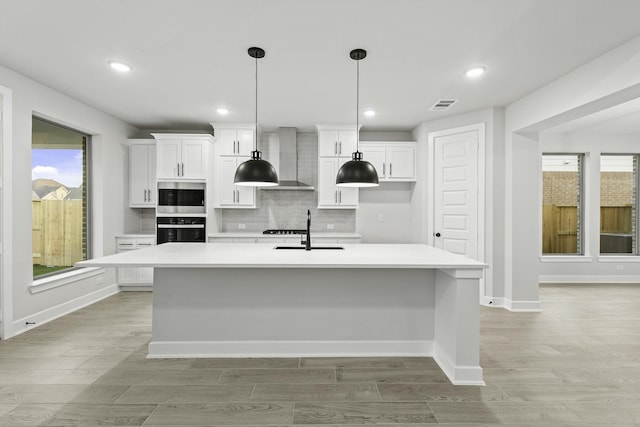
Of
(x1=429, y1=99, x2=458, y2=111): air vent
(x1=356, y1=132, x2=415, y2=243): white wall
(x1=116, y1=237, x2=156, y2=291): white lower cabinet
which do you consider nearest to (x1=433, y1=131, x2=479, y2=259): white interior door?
(x1=429, y1=99, x2=458, y2=111): air vent

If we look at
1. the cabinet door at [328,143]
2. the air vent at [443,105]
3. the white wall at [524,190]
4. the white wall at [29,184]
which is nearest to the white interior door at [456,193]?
the white wall at [524,190]

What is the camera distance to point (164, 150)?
506 cm

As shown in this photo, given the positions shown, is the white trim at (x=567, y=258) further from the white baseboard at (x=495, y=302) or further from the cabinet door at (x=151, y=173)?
the cabinet door at (x=151, y=173)

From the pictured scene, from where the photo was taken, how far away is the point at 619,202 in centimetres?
613

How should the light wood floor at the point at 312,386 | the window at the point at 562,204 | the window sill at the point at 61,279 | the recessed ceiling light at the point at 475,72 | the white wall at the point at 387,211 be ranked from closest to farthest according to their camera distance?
the light wood floor at the point at 312,386, the recessed ceiling light at the point at 475,72, the window sill at the point at 61,279, the white wall at the point at 387,211, the window at the point at 562,204

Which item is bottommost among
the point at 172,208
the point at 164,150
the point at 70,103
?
the point at 172,208

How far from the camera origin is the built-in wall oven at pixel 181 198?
5.01m

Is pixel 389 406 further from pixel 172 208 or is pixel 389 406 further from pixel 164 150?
pixel 164 150

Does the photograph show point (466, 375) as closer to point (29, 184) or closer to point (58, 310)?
point (58, 310)

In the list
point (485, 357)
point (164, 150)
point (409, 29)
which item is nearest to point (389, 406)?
point (485, 357)

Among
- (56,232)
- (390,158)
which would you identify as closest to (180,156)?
(56,232)

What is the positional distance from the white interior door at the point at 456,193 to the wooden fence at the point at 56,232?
16.6 ft

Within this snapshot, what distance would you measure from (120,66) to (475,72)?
3.43 meters

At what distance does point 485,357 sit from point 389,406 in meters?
1.22
